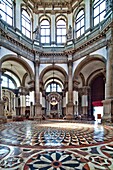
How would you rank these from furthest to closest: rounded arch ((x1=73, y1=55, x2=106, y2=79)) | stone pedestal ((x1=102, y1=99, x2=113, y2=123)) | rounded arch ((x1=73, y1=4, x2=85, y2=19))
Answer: rounded arch ((x1=73, y1=4, x2=85, y2=19)) → rounded arch ((x1=73, y1=55, x2=106, y2=79)) → stone pedestal ((x1=102, y1=99, x2=113, y2=123))

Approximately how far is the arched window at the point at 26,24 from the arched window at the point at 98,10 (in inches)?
263

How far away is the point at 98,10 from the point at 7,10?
26.1ft

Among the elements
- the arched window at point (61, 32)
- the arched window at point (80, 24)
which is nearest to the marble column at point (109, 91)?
the arched window at point (80, 24)

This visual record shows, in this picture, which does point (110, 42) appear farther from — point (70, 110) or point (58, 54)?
point (70, 110)

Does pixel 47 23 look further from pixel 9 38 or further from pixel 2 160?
pixel 2 160

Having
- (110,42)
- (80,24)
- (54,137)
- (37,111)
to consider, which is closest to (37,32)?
(80,24)

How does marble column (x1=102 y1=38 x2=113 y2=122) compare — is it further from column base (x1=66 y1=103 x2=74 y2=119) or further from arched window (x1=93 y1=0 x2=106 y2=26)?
column base (x1=66 y1=103 x2=74 y2=119)

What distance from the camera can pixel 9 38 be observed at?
11.6 meters

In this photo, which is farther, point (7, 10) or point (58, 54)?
point (58, 54)

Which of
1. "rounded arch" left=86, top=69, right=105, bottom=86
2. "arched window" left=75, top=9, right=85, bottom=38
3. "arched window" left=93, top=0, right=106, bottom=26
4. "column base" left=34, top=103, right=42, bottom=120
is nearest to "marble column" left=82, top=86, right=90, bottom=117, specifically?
"rounded arch" left=86, top=69, right=105, bottom=86

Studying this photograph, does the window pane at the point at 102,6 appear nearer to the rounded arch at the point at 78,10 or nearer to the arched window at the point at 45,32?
the rounded arch at the point at 78,10

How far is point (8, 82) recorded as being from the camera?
723 inches

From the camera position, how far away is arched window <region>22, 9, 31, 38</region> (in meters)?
14.4

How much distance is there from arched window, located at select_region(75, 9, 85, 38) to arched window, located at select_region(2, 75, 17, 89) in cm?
964
